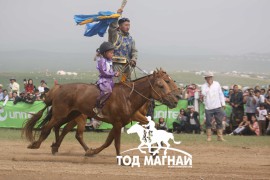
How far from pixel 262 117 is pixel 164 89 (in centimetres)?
876

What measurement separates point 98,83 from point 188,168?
8.74 ft

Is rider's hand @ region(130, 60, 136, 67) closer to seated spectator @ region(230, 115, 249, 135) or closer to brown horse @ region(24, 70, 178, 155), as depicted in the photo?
brown horse @ region(24, 70, 178, 155)

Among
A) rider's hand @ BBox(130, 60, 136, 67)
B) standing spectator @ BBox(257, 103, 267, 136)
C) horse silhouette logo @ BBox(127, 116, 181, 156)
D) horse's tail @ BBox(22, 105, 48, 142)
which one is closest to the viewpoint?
horse silhouette logo @ BBox(127, 116, 181, 156)

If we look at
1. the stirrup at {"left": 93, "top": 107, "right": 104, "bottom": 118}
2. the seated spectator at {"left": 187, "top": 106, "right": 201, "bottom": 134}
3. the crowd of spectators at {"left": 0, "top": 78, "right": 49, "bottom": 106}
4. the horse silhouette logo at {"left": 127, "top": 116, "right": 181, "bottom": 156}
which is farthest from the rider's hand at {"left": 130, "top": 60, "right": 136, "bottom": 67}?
the crowd of spectators at {"left": 0, "top": 78, "right": 49, "bottom": 106}

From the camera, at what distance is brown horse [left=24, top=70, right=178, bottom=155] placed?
12.5 meters

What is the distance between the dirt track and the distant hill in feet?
181

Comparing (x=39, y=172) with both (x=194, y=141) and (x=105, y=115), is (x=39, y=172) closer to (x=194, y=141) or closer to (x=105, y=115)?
(x=105, y=115)

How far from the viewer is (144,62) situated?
88375 millimetres

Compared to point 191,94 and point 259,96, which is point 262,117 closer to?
point 259,96

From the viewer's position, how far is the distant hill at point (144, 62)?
268 feet

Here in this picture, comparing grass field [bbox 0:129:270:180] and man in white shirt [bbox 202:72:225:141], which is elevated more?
man in white shirt [bbox 202:72:225:141]

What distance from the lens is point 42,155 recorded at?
45.1 ft

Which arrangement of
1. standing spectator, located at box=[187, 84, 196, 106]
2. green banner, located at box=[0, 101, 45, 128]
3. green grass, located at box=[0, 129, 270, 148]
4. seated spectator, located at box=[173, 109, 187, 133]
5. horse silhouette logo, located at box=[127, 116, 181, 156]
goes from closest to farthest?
horse silhouette logo, located at box=[127, 116, 181, 156]
green grass, located at box=[0, 129, 270, 148]
seated spectator, located at box=[173, 109, 187, 133]
standing spectator, located at box=[187, 84, 196, 106]
green banner, located at box=[0, 101, 45, 128]

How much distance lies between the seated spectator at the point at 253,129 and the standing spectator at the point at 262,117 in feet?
0.64
